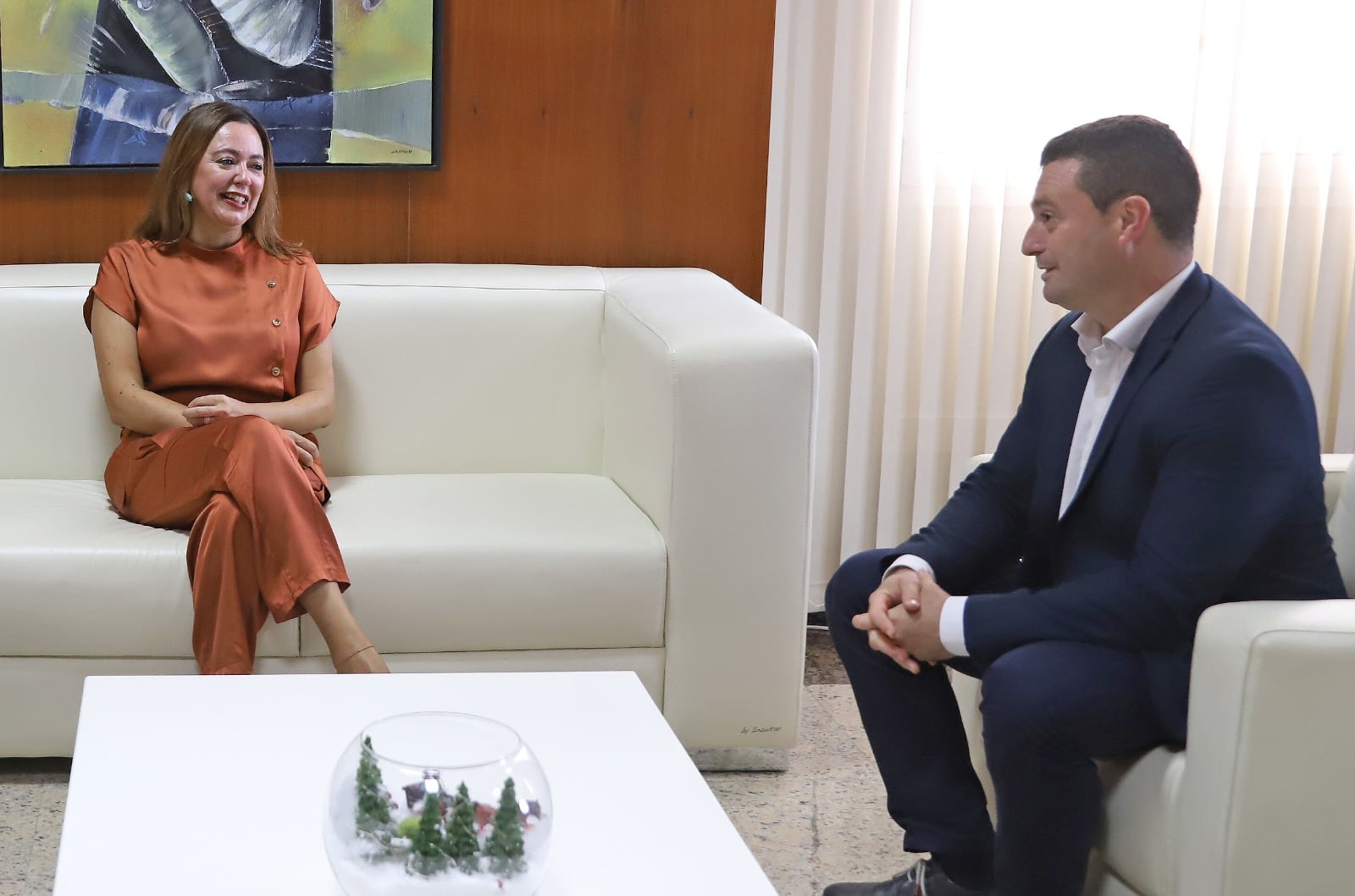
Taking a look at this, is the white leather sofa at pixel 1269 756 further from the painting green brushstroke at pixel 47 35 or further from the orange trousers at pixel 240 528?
the painting green brushstroke at pixel 47 35

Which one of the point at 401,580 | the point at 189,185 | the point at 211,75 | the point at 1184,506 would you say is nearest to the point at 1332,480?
the point at 1184,506

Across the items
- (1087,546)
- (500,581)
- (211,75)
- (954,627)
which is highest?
(211,75)

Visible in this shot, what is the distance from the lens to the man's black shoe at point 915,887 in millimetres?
2080

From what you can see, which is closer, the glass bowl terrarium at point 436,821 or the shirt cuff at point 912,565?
the glass bowl terrarium at point 436,821

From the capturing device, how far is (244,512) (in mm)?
2525

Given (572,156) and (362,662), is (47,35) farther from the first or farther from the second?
(362,662)

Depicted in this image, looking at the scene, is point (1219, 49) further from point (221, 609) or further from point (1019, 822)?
point (221, 609)

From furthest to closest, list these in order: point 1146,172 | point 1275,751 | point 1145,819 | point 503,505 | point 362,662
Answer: point 503,505, point 362,662, point 1146,172, point 1145,819, point 1275,751

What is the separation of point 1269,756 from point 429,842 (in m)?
0.97

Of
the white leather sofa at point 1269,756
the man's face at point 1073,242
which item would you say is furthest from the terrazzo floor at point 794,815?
the man's face at point 1073,242

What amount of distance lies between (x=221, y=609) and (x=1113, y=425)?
1.44 metres

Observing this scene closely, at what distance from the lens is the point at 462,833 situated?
1283mm

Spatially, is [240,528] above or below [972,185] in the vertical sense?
below

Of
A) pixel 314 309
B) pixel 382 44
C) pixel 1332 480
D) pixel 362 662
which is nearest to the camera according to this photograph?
pixel 1332 480
